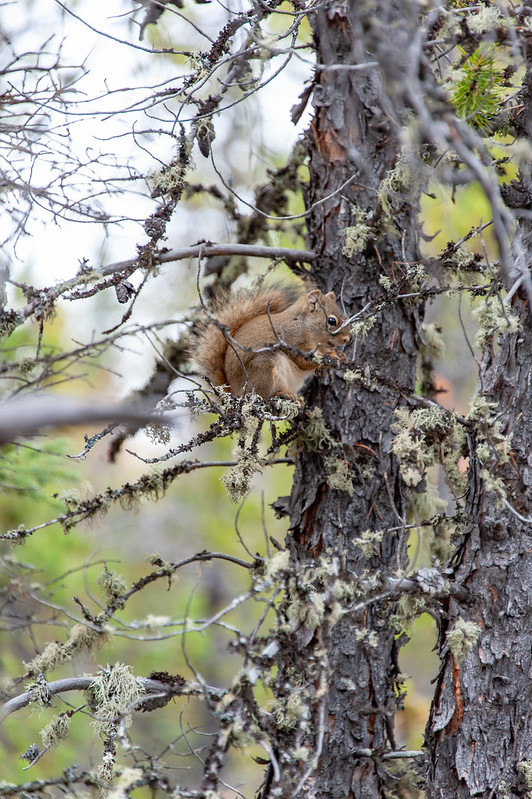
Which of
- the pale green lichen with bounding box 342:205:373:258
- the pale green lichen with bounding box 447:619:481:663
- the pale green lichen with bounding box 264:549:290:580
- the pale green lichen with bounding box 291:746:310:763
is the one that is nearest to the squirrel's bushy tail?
the pale green lichen with bounding box 342:205:373:258

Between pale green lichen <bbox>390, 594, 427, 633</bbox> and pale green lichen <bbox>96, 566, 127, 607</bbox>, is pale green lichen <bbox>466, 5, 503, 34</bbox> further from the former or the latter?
pale green lichen <bbox>96, 566, 127, 607</bbox>

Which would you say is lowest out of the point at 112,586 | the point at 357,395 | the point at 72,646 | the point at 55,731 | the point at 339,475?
the point at 55,731

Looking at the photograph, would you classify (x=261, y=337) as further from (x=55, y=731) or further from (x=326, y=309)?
(x=55, y=731)

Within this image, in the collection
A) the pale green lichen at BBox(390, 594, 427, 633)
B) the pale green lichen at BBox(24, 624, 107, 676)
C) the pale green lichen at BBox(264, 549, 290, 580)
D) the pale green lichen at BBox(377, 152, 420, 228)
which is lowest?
the pale green lichen at BBox(264, 549, 290, 580)

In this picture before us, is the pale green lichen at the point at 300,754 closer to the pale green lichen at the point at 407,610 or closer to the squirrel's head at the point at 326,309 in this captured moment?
the pale green lichen at the point at 407,610

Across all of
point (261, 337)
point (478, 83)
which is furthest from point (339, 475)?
point (478, 83)

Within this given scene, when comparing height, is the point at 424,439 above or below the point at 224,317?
below

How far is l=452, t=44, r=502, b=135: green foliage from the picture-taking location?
2.20 metres

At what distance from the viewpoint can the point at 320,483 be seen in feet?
9.66

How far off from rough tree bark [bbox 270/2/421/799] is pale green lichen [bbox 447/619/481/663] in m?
0.39

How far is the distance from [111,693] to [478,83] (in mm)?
2254

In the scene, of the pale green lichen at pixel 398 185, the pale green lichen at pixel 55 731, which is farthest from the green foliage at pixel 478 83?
the pale green lichen at pixel 55 731

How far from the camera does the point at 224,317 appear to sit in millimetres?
3295

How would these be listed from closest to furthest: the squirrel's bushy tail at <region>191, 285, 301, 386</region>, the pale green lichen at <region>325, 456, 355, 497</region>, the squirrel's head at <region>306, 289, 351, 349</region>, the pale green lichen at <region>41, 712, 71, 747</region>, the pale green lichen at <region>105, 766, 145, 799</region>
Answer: the pale green lichen at <region>105, 766, 145, 799</region> < the pale green lichen at <region>41, 712, 71, 747</region> < the pale green lichen at <region>325, 456, 355, 497</region> < the squirrel's head at <region>306, 289, 351, 349</region> < the squirrel's bushy tail at <region>191, 285, 301, 386</region>
